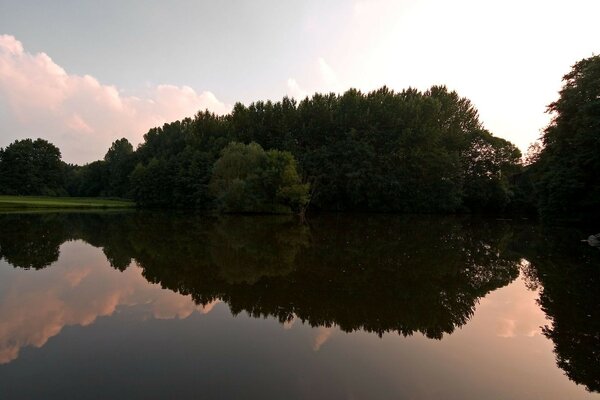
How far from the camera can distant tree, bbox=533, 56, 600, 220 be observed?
31.0 metres

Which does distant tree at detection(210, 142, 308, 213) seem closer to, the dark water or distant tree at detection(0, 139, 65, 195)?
the dark water

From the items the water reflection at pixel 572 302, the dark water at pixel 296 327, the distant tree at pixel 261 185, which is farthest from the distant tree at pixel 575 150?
the distant tree at pixel 261 185

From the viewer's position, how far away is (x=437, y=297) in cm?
1053

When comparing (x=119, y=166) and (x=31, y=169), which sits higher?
(x=119, y=166)

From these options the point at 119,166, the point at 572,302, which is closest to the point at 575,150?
the point at 572,302

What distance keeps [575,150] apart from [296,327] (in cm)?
3747

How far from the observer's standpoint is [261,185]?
4859 centimetres

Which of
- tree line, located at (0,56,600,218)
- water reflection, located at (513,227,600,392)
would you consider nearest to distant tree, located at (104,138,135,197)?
tree line, located at (0,56,600,218)

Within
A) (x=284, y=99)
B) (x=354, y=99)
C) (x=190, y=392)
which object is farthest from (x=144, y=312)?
(x=284, y=99)

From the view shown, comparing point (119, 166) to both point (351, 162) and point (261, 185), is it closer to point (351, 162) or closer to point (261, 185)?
point (261, 185)

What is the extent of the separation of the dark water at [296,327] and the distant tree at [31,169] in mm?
99356

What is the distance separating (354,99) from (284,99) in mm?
13641

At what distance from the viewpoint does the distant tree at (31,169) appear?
95125mm

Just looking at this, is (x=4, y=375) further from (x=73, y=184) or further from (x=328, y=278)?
(x=73, y=184)
